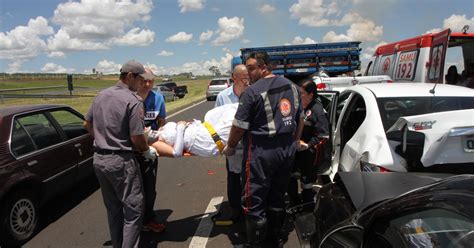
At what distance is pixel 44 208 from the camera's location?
5609 mm

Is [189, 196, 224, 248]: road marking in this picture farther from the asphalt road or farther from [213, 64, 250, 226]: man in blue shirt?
[213, 64, 250, 226]: man in blue shirt

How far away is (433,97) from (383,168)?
4.92 ft

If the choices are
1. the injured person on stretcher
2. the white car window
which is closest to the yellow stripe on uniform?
the injured person on stretcher

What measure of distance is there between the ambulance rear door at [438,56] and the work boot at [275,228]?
5.20 meters

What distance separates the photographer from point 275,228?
404cm

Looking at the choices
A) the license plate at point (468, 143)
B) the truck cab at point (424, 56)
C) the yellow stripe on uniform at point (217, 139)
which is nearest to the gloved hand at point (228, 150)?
the yellow stripe on uniform at point (217, 139)

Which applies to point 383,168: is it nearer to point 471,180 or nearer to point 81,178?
point 471,180

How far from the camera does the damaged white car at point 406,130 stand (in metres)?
3.22

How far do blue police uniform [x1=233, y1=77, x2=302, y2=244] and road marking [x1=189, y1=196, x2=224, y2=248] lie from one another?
0.85 m

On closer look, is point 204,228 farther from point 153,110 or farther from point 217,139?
point 153,110

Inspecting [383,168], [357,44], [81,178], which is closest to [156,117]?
[81,178]

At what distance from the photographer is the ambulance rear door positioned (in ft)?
25.7

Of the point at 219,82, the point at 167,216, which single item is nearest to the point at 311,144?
the point at 167,216

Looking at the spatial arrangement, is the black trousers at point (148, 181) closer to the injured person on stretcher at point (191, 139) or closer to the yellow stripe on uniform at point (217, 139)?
the injured person on stretcher at point (191, 139)
